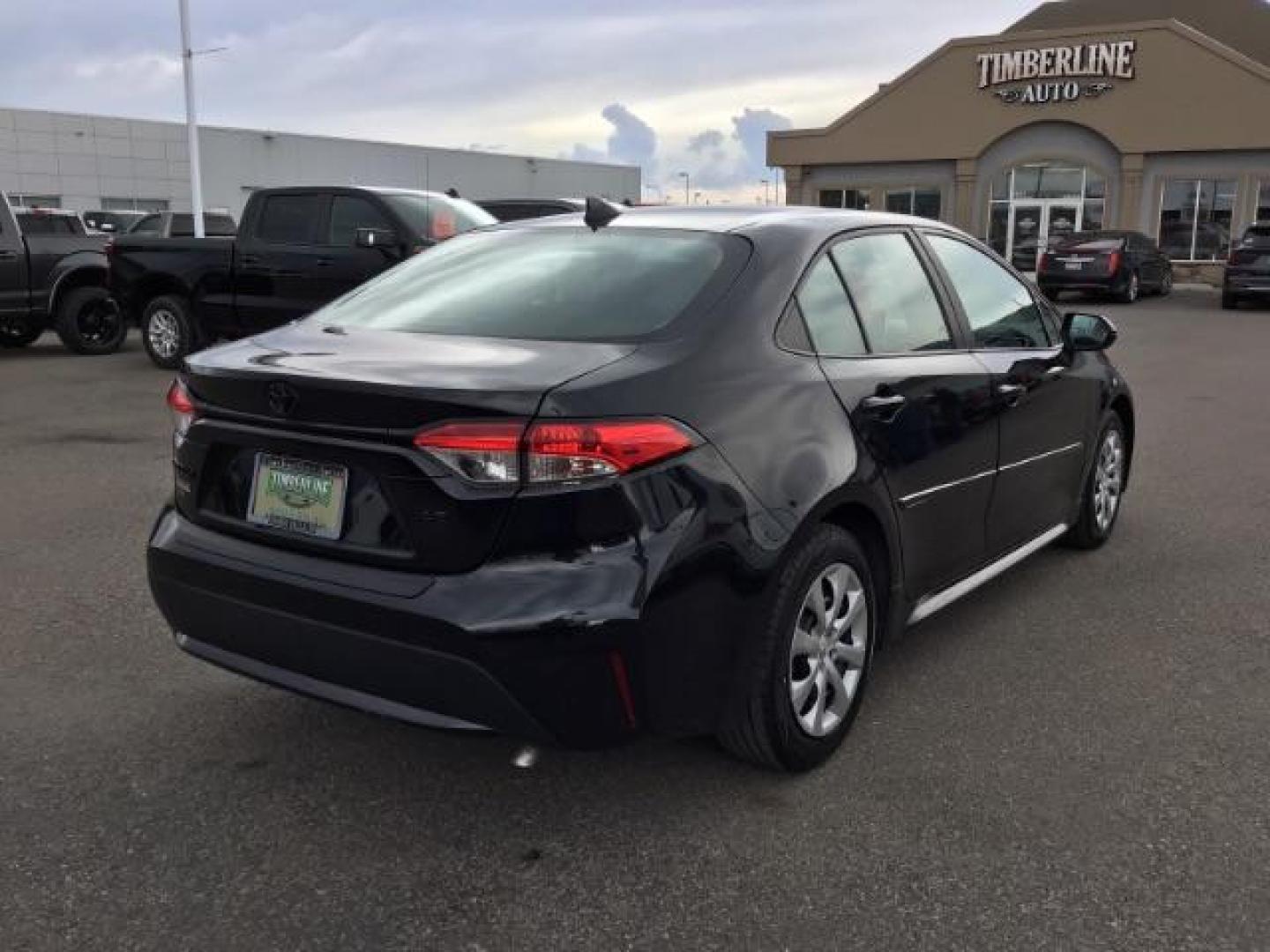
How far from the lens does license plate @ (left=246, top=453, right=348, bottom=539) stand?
9.46ft

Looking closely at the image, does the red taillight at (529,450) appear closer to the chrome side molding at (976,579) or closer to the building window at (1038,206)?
the chrome side molding at (976,579)

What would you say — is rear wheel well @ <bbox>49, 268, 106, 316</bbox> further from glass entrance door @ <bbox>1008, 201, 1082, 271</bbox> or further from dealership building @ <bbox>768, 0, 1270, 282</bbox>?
glass entrance door @ <bbox>1008, 201, 1082, 271</bbox>

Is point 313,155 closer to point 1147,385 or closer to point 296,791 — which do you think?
point 1147,385

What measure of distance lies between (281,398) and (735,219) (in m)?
1.61

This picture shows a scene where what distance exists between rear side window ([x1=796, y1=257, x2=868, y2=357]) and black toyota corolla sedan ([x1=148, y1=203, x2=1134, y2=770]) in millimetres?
10

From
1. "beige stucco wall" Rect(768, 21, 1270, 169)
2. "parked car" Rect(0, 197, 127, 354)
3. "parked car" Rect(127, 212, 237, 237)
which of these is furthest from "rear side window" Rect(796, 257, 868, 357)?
"beige stucco wall" Rect(768, 21, 1270, 169)

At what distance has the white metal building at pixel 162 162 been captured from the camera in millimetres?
42719

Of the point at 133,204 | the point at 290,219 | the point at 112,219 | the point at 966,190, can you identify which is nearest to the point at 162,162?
the point at 133,204

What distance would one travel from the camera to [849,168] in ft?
124

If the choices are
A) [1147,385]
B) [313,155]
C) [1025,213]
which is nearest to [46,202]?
[313,155]

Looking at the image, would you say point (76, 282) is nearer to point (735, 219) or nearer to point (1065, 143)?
point (735, 219)

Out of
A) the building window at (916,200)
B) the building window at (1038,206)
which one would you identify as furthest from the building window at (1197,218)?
the building window at (916,200)

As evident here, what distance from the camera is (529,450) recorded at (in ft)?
8.75

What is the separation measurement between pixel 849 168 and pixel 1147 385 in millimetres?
27440
